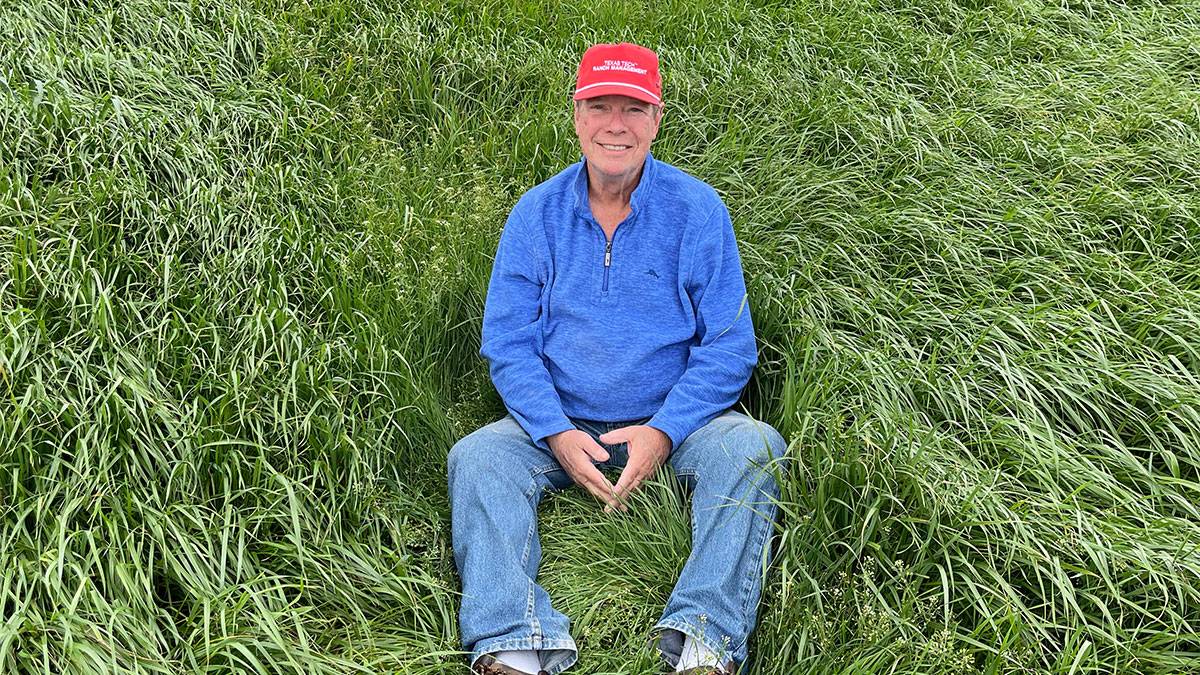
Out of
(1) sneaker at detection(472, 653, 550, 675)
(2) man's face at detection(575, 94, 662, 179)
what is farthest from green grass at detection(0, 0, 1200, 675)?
(2) man's face at detection(575, 94, 662, 179)

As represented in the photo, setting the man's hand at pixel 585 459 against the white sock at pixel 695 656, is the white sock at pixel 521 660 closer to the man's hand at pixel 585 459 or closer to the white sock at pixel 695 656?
the white sock at pixel 695 656

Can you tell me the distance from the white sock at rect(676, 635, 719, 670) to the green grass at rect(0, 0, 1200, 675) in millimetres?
123

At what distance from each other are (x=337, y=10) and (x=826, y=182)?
7.89ft

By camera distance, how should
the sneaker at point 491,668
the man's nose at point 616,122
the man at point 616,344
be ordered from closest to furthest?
1. the sneaker at point 491,668
2. the man at point 616,344
3. the man's nose at point 616,122

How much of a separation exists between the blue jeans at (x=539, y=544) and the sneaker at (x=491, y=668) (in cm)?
2

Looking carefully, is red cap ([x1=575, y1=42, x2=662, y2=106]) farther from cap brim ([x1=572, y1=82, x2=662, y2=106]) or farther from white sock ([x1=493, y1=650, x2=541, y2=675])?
white sock ([x1=493, y1=650, x2=541, y2=675])

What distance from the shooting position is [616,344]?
8.88 feet

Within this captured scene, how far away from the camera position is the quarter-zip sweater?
8.87ft

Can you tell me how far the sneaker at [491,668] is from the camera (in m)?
2.23

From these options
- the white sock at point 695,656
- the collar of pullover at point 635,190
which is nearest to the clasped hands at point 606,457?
the white sock at point 695,656

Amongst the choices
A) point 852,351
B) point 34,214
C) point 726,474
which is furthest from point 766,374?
point 34,214

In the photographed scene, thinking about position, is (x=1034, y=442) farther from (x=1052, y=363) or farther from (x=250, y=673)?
(x=250, y=673)

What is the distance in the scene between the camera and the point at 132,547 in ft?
7.14

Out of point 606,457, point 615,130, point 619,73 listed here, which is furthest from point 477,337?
point 619,73
